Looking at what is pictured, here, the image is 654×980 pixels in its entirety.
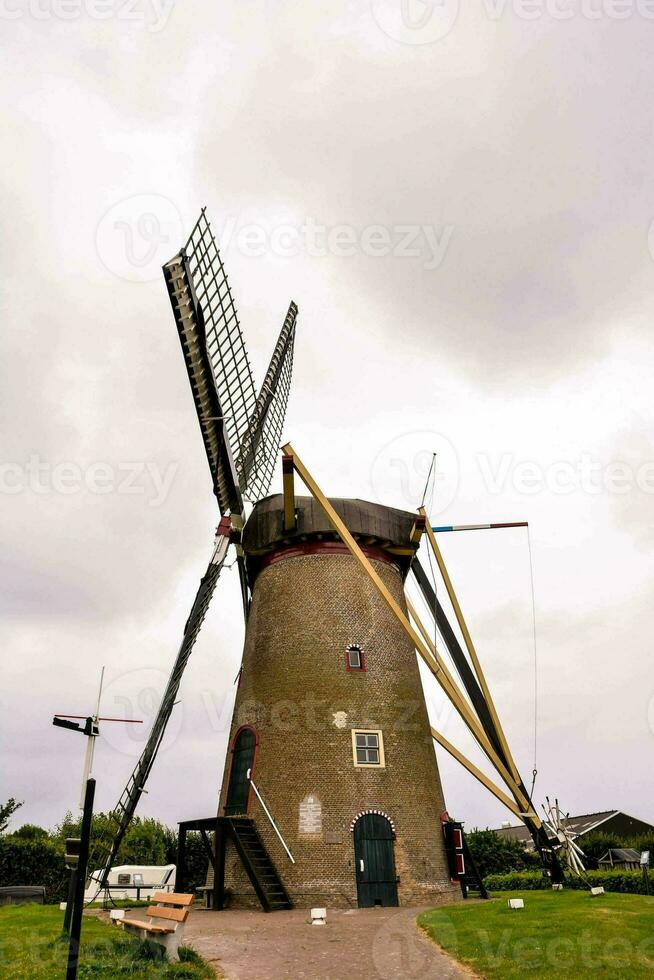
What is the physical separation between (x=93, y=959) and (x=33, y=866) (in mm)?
26895

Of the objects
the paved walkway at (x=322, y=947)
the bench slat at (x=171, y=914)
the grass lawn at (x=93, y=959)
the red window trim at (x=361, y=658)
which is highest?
the red window trim at (x=361, y=658)

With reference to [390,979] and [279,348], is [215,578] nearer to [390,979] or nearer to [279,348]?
[279,348]

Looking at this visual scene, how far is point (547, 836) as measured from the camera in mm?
18906

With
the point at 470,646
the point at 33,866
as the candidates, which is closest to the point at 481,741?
the point at 470,646

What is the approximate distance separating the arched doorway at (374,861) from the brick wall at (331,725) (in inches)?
8.5

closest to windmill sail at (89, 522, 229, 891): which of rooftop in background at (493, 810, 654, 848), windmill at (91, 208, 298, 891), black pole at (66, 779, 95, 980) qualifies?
windmill at (91, 208, 298, 891)

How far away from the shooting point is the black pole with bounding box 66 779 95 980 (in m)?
7.46

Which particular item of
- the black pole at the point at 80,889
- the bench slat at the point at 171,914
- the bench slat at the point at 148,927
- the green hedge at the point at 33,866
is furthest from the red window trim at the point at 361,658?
the green hedge at the point at 33,866

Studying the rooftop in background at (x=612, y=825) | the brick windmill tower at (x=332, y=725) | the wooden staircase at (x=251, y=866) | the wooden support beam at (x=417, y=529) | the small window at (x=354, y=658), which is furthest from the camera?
the rooftop in background at (x=612, y=825)

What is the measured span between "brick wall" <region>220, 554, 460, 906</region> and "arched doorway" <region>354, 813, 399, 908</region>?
0.21m

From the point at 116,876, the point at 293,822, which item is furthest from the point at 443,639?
the point at 116,876

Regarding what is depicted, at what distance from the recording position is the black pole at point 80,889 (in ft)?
24.5

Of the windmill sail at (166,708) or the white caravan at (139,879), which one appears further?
the white caravan at (139,879)

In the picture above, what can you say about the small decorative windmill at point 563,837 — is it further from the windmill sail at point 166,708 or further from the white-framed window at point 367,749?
the windmill sail at point 166,708
